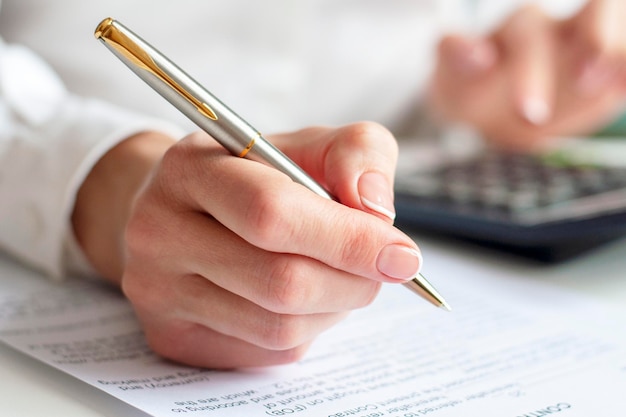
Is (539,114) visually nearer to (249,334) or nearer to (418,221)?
(418,221)

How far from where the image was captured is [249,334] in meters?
0.25

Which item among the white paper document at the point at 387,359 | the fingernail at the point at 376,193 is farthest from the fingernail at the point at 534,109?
the fingernail at the point at 376,193

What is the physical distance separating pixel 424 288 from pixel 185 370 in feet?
0.31

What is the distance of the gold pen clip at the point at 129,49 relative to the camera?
21cm

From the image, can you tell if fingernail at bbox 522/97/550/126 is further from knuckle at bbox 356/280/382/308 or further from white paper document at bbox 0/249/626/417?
knuckle at bbox 356/280/382/308

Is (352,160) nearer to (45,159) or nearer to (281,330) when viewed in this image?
(281,330)

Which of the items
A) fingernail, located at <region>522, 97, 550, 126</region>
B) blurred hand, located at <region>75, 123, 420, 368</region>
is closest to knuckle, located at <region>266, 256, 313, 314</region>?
blurred hand, located at <region>75, 123, 420, 368</region>

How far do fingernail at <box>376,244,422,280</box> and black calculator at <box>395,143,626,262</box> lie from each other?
189mm

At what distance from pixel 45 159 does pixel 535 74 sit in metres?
0.42

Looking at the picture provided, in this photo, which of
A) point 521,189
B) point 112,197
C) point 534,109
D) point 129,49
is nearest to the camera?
point 129,49

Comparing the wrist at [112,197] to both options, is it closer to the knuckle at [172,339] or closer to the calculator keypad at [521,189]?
the knuckle at [172,339]

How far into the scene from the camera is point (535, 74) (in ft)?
2.00

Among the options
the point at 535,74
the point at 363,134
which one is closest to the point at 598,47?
the point at 535,74

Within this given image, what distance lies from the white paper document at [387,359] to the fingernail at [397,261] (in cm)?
5
